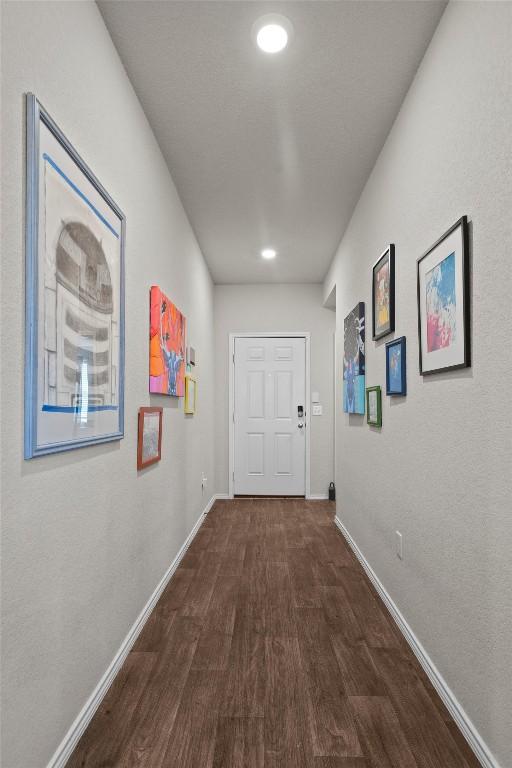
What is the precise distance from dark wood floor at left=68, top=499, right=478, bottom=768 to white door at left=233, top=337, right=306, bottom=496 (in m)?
2.53

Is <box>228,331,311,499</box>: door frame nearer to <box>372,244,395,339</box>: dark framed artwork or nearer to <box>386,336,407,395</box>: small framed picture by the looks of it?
<box>372,244,395,339</box>: dark framed artwork

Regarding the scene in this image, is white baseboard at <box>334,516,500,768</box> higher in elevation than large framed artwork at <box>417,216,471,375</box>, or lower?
lower

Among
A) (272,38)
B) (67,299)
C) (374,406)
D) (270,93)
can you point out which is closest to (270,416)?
(374,406)

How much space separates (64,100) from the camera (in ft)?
4.80

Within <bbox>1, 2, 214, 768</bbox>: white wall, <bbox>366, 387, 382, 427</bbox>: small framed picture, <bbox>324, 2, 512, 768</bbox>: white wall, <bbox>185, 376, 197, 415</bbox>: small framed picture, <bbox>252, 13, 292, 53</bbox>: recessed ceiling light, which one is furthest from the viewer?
<bbox>185, 376, 197, 415</bbox>: small framed picture

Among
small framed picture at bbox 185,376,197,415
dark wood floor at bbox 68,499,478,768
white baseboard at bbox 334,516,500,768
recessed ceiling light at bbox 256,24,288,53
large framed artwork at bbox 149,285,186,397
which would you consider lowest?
dark wood floor at bbox 68,499,478,768

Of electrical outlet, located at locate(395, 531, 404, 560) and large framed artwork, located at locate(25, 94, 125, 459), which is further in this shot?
electrical outlet, located at locate(395, 531, 404, 560)

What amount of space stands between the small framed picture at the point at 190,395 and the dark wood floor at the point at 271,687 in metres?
1.28

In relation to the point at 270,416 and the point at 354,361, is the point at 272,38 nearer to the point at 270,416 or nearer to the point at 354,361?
the point at 354,361

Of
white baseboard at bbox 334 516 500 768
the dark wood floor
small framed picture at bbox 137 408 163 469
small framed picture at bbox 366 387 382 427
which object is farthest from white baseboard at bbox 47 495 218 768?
small framed picture at bbox 366 387 382 427

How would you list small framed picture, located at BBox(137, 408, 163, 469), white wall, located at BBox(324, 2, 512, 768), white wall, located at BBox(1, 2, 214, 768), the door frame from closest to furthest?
1. white wall, located at BBox(1, 2, 214, 768)
2. white wall, located at BBox(324, 2, 512, 768)
3. small framed picture, located at BBox(137, 408, 163, 469)
4. the door frame

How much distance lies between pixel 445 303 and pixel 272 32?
1.31m

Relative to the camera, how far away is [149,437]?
2.43 m

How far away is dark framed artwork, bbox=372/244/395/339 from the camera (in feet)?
8.17
